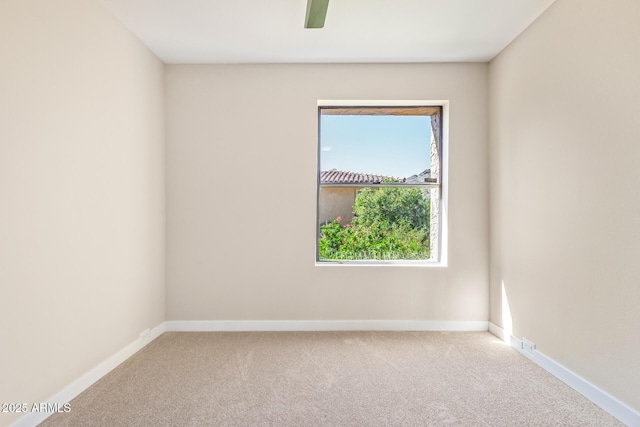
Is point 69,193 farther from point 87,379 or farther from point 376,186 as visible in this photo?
point 376,186

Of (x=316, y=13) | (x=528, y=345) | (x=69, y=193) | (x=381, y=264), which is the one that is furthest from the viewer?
(x=381, y=264)

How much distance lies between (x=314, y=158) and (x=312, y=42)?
1.09m

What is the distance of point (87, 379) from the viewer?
96.0 inches

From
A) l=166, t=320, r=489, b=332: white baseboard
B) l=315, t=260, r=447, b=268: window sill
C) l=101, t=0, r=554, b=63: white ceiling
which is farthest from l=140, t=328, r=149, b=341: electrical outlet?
l=101, t=0, r=554, b=63: white ceiling

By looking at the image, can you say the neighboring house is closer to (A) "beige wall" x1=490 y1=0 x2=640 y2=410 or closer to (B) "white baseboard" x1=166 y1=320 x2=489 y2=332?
(B) "white baseboard" x1=166 y1=320 x2=489 y2=332

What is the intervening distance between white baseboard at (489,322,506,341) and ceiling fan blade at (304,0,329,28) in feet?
10.5

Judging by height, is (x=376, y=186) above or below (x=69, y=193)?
above

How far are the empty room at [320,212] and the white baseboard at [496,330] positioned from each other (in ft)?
0.06

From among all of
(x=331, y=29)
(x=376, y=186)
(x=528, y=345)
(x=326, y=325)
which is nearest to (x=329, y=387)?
(x=326, y=325)

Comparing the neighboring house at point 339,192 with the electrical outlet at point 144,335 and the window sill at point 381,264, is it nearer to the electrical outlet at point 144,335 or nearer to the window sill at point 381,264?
the window sill at point 381,264

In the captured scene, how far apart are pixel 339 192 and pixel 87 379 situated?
106 inches

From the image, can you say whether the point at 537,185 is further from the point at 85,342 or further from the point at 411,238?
the point at 85,342

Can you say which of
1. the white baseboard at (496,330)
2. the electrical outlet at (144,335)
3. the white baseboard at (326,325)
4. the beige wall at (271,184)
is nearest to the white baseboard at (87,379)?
the electrical outlet at (144,335)

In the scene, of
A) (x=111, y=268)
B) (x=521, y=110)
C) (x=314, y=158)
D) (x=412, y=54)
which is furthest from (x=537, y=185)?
(x=111, y=268)
